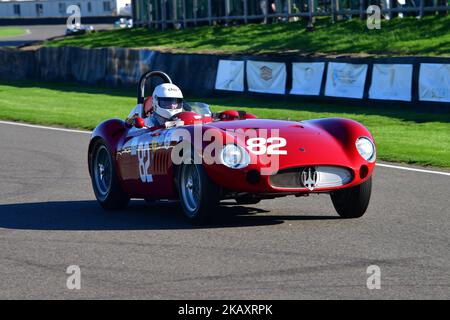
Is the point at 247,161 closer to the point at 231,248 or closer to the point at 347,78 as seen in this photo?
the point at 231,248

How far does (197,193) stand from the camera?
9.67 meters

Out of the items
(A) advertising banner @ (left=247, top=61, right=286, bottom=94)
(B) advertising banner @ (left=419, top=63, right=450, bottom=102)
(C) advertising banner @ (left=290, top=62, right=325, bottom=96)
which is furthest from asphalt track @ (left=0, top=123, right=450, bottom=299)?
(A) advertising banner @ (left=247, top=61, right=286, bottom=94)

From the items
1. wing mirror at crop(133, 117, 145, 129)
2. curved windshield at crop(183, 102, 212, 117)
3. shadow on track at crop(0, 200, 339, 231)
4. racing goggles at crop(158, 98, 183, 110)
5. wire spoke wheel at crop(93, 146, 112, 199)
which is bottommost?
shadow on track at crop(0, 200, 339, 231)

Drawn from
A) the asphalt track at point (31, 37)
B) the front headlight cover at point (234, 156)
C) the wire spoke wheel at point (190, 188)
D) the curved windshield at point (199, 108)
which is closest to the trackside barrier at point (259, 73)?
the curved windshield at point (199, 108)

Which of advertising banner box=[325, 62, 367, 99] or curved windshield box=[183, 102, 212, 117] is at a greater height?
curved windshield box=[183, 102, 212, 117]

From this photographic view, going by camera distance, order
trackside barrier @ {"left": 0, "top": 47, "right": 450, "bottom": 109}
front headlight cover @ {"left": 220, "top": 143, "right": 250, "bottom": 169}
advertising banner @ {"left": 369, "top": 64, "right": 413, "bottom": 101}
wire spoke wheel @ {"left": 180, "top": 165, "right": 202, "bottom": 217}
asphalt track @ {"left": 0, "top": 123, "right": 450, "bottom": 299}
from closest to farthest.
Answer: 1. asphalt track @ {"left": 0, "top": 123, "right": 450, "bottom": 299}
2. front headlight cover @ {"left": 220, "top": 143, "right": 250, "bottom": 169}
3. wire spoke wheel @ {"left": 180, "top": 165, "right": 202, "bottom": 217}
4. trackside barrier @ {"left": 0, "top": 47, "right": 450, "bottom": 109}
5. advertising banner @ {"left": 369, "top": 64, "right": 413, "bottom": 101}

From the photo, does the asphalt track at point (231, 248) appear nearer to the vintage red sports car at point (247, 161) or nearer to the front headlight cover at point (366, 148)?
the vintage red sports car at point (247, 161)

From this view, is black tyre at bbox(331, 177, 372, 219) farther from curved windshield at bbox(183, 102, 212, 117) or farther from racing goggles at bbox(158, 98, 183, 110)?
racing goggles at bbox(158, 98, 183, 110)

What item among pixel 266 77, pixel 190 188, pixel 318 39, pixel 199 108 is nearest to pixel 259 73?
pixel 266 77

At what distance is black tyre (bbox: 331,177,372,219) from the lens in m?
9.87

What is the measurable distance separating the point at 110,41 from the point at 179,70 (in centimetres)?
1224

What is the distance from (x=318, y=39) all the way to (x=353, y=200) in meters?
21.3
